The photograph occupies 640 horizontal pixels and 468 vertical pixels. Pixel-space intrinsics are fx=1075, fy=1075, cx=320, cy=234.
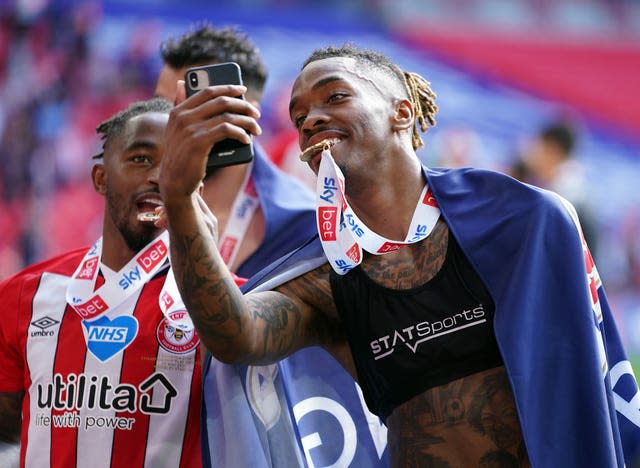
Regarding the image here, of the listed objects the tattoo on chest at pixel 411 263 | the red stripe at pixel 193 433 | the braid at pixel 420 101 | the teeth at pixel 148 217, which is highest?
the braid at pixel 420 101

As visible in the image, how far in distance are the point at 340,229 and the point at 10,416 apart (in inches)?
46.0

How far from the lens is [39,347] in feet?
10.3

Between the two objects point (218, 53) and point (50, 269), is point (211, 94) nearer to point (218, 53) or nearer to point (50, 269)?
point (50, 269)

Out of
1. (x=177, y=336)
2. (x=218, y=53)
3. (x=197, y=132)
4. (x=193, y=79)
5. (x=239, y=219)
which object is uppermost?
(x=218, y=53)

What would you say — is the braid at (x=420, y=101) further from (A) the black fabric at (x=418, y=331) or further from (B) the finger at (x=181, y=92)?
(B) the finger at (x=181, y=92)

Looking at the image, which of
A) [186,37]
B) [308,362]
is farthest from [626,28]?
[308,362]

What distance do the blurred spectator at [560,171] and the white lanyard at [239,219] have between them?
2.32 metres

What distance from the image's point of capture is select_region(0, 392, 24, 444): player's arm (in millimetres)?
3207

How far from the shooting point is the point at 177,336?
3.09 metres

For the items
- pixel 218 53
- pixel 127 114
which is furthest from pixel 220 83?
pixel 218 53

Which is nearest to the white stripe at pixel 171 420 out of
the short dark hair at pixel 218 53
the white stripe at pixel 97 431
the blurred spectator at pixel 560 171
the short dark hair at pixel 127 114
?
the white stripe at pixel 97 431

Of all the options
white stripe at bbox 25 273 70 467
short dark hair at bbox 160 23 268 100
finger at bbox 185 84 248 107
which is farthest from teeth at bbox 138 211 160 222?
short dark hair at bbox 160 23 268 100

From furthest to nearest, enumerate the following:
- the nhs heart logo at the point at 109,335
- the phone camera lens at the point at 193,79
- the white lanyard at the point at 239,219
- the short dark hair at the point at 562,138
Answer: the short dark hair at the point at 562,138 < the white lanyard at the point at 239,219 < the nhs heart logo at the point at 109,335 < the phone camera lens at the point at 193,79

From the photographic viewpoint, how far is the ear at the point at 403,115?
3.25 m
